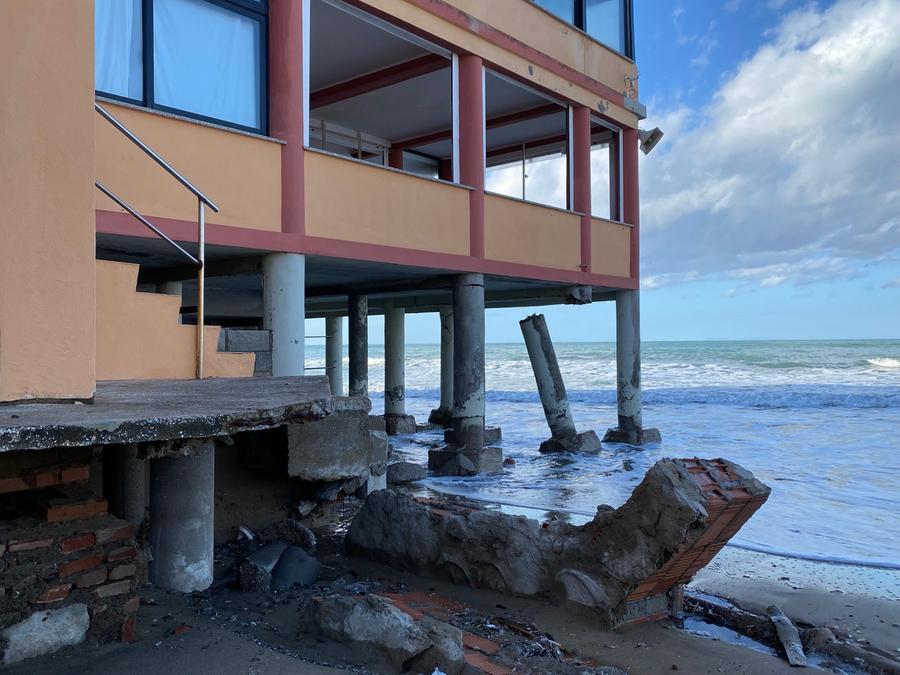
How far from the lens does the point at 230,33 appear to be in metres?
8.22

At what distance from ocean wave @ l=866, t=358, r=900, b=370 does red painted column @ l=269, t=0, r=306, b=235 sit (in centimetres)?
4889

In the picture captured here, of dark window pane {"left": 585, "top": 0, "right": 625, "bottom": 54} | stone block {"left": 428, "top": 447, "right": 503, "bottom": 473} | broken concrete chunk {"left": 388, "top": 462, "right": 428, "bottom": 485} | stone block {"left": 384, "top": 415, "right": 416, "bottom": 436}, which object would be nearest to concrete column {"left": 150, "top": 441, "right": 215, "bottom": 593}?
broken concrete chunk {"left": 388, "top": 462, "right": 428, "bottom": 485}

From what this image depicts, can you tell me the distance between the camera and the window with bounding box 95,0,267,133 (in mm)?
7332

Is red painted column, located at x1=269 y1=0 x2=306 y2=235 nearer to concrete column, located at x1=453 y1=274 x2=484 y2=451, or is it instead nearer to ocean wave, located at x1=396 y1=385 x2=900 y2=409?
concrete column, located at x1=453 y1=274 x2=484 y2=451

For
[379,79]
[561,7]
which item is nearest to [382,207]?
[379,79]

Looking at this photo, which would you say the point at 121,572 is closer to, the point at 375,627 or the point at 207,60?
the point at 375,627

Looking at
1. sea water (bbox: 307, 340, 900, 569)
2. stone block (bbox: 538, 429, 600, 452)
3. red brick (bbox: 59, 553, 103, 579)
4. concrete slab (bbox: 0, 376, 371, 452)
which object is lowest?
sea water (bbox: 307, 340, 900, 569)

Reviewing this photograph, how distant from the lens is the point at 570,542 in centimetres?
544

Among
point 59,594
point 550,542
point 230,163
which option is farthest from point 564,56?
point 59,594

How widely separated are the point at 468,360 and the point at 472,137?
10.9ft

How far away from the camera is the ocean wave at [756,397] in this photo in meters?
30.0

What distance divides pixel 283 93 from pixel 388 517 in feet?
15.6

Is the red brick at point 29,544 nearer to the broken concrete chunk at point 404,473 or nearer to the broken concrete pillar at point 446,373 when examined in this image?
the broken concrete chunk at point 404,473

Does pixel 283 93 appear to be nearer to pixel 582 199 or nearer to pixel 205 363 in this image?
pixel 205 363
